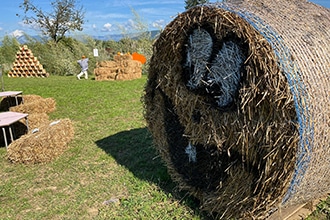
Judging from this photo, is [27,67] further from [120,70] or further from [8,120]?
[8,120]

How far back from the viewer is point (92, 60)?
24.9 meters

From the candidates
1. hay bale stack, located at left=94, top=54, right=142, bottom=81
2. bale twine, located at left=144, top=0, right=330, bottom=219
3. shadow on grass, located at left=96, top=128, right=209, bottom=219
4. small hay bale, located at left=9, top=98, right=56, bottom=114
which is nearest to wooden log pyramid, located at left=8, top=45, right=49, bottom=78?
hay bale stack, located at left=94, top=54, right=142, bottom=81

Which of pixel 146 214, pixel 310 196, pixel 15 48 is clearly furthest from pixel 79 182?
pixel 15 48

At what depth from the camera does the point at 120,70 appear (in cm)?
1739

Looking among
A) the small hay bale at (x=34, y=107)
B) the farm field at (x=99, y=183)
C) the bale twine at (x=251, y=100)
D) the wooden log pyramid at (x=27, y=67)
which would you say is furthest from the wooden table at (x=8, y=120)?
the wooden log pyramid at (x=27, y=67)

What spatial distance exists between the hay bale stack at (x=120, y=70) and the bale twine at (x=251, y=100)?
44.2 feet

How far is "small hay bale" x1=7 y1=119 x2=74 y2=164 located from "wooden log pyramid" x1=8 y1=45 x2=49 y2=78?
17.9m

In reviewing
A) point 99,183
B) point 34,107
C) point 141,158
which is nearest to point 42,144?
point 99,183

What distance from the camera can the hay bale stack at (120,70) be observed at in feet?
56.3

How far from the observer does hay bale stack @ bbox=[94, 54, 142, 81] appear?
676 inches

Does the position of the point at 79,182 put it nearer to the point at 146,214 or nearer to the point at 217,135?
the point at 146,214

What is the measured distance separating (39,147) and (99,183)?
1698 mm

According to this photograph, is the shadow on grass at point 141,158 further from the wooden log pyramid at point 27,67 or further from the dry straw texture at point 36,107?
the wooden log pyramid at point 27,67

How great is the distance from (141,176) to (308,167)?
8.67 ft
